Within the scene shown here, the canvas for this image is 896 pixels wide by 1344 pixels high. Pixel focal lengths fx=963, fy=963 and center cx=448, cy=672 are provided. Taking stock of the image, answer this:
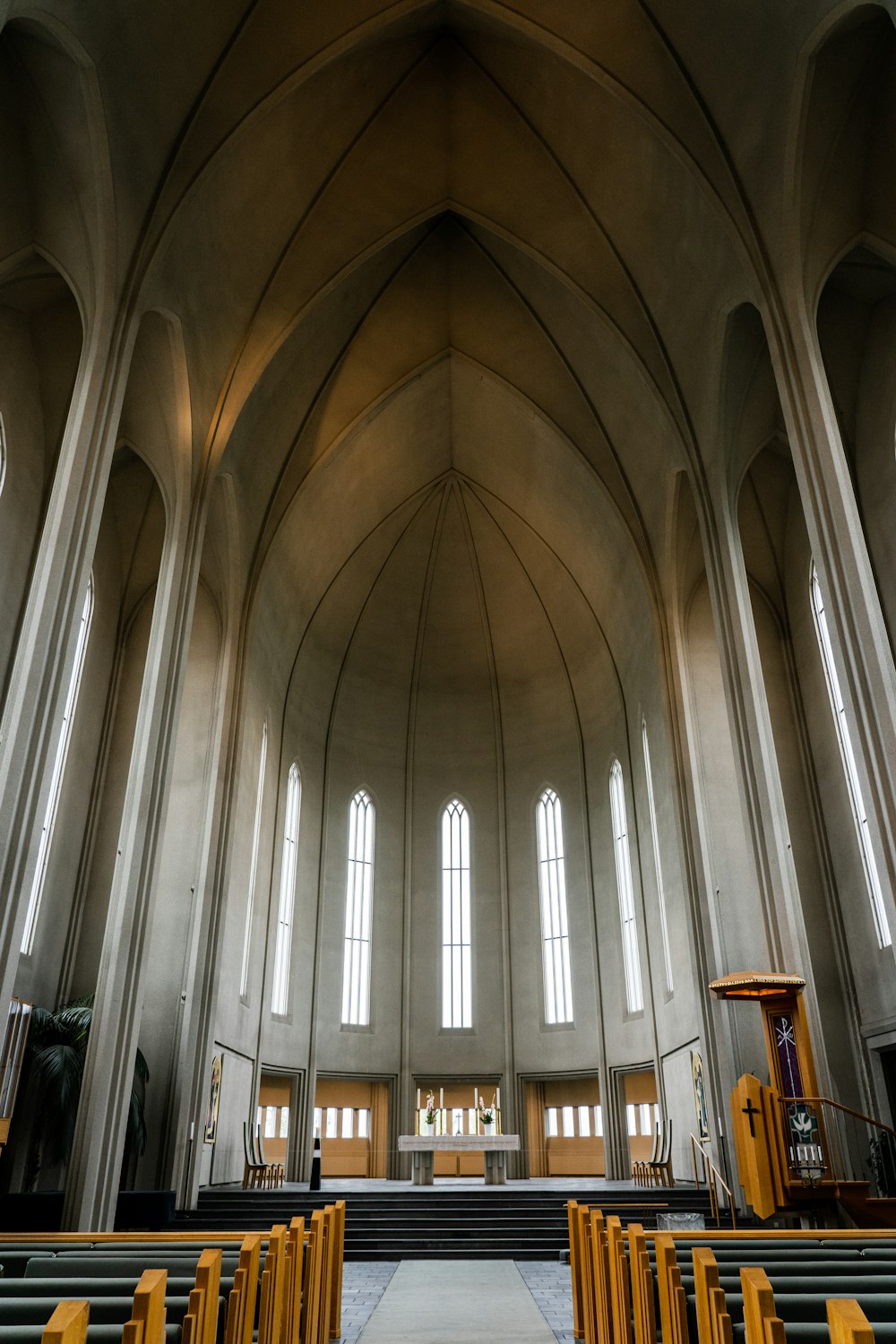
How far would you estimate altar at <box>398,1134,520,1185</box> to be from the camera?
50.6 feet

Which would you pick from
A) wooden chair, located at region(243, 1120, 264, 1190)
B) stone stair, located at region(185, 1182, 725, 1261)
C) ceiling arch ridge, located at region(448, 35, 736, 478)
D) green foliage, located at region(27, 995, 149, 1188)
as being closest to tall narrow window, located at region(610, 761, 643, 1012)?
stone stair, located at region(185, 1182, 725, 1261)

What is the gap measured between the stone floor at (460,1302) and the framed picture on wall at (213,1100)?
484 cm

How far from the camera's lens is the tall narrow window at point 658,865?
58.5 ft

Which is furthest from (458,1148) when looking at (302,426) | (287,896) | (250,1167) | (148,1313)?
(148,1313)

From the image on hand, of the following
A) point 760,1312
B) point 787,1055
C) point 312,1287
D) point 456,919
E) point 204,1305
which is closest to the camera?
point 760,1312

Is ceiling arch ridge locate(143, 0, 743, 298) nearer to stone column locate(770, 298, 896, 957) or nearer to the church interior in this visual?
the church interior

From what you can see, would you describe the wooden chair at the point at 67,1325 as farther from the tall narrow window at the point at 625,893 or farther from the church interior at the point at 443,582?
the tall narrow window at the point at 625,893

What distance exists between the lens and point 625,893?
67.7 feet

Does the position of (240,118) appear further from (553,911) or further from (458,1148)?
(553,911)

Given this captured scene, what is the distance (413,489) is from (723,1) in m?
12.5

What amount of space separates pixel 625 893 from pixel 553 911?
223 centimetres

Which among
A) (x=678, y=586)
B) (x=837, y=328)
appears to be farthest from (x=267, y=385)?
(x=837, y=328)

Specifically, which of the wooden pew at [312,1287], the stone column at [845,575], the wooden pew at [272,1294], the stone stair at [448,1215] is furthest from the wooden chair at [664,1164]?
the wooden pew at [272,1294]

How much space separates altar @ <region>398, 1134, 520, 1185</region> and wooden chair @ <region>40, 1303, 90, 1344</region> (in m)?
14.5
